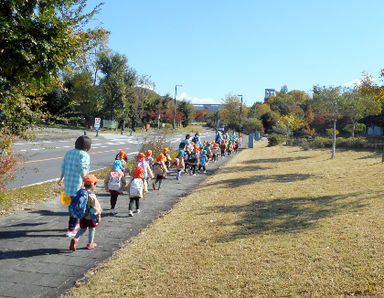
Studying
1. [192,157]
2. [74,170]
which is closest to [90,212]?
[74,170]

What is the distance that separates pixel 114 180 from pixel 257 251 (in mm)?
3607

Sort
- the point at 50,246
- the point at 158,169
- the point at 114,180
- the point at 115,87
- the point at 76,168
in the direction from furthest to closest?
the point at 115,87
the point at 158,169
the point at 114,180
the point at 76,168
the point at 50,246

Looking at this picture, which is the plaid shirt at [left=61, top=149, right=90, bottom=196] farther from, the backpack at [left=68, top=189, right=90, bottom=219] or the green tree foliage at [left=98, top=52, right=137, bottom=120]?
the green tree foliage at [left=98, top=52, right=137, bottom=120]

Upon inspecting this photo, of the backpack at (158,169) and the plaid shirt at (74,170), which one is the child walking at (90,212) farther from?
the backpack at (158,169)

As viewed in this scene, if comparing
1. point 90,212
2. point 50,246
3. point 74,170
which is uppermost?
point 74,170

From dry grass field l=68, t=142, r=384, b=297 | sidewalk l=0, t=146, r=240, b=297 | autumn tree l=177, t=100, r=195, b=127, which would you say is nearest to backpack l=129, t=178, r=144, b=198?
sidewalk l=0, t=146, r=240, b=297

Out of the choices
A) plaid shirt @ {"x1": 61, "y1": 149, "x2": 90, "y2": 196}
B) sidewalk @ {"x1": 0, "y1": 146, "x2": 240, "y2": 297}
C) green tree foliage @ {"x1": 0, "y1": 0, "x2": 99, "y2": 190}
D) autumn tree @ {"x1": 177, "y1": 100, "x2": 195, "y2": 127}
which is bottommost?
sidewalk @ {"x1": 0, "y1": 146, "x2": 240, "y2": 297}

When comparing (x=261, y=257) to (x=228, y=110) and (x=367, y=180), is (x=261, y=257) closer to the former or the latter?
(x=367, y=180)

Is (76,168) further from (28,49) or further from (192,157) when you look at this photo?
(192,157)

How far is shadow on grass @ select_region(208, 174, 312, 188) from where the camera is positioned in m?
11.6

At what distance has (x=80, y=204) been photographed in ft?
16.8

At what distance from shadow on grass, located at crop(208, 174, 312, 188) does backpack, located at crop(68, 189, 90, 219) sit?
664 centimetres

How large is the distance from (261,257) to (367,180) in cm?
744

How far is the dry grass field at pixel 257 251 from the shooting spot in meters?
4.02
